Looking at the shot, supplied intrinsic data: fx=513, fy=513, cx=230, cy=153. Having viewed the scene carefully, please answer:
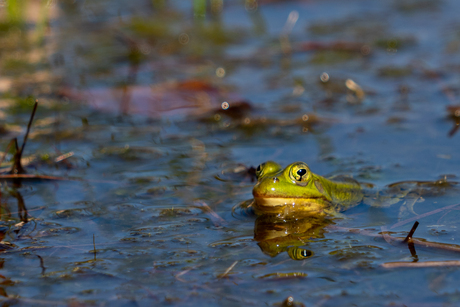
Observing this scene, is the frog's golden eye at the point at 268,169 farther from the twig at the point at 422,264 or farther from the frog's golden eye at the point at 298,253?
the twig at the point at 422,264

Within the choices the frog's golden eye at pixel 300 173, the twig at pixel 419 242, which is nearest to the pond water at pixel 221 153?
the twig at pixel 419 242

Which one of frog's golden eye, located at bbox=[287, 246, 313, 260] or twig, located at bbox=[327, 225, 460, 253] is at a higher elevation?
twig, located at bbox=[327, 225, 460, 253]

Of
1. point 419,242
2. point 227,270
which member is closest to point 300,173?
point 419,242

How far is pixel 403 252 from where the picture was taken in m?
2.49

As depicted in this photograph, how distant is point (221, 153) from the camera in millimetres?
4094

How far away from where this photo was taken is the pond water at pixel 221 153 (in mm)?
2318

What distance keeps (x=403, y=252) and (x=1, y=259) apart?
1.97 m

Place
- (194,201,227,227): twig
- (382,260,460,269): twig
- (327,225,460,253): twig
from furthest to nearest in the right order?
(194,201,227,227): twig, (327,225,460,253): twig, (382,260,460,269): twig

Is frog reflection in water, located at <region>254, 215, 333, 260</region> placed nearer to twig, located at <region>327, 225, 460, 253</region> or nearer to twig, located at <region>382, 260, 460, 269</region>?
twig, located at <region>327, 225, 460, 253</region>

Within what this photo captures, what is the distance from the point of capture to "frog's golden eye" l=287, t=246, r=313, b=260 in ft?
8.19

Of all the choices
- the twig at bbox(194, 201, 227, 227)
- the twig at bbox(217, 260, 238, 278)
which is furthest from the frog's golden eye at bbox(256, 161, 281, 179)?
the twig at bbox(217, 260, 238, 278)

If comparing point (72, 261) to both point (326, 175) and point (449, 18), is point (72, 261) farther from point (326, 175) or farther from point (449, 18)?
point (449, 18)

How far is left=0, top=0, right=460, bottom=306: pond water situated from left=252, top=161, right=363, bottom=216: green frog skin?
99 mm

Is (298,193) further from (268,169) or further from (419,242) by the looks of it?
(419,242)
